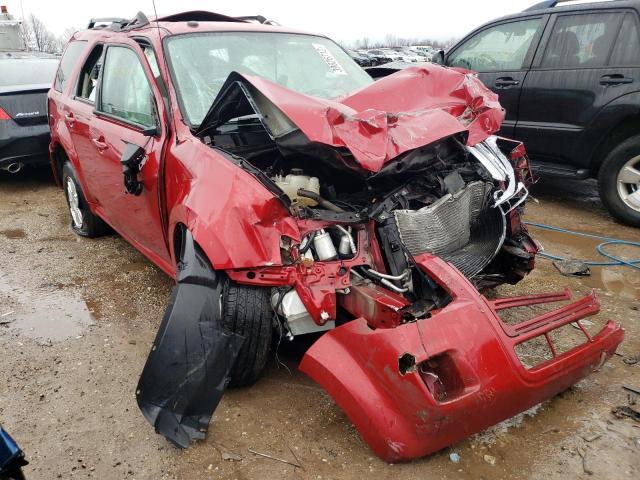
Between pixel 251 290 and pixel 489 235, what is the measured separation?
1.48 meters

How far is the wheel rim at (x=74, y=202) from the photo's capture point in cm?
489

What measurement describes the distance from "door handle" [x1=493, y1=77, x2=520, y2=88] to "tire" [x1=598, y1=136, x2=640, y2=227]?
4.18 feet

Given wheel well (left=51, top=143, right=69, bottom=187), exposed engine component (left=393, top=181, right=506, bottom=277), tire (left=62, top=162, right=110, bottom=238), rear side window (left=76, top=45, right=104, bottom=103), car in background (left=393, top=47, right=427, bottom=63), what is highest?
rear side window (left=76, top=45, right=104, bottom=103)

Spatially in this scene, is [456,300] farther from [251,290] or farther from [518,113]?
[518,113]

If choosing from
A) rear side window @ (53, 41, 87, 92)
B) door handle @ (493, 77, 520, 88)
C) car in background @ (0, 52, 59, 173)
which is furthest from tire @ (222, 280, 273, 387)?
car in background @ (0, 52, 59, 173)

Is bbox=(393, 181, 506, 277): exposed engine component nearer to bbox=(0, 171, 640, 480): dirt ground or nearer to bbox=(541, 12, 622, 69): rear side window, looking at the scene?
bbox=(0, 171, 640, 480): dirt ground

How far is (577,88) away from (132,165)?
13.9 ft

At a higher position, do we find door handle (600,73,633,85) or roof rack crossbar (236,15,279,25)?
roof rack crossbar (236,15,279,25)

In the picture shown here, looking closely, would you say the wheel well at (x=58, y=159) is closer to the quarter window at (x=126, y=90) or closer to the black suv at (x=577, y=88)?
the quarter window at (x=126, y=90)

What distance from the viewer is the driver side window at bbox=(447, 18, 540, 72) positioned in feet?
18.7

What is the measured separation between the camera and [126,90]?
364 centimetres

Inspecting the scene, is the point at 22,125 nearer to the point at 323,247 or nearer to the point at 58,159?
the point at 58,159

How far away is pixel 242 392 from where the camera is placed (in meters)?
2.74

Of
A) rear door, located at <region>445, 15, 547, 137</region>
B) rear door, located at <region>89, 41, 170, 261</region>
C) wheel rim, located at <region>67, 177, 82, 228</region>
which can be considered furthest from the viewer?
rear door, located at <region>445, 15, 547, 137</region>
